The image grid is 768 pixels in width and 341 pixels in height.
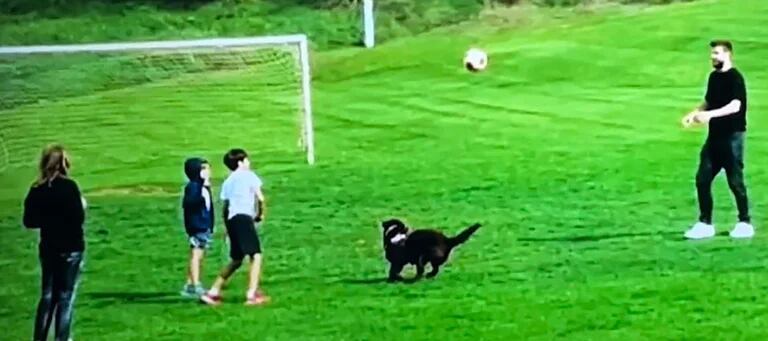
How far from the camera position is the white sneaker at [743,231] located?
6.16 meters

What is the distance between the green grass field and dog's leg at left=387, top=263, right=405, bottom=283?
0.11 feet

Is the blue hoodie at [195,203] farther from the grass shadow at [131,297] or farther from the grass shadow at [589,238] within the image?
the grass shadow at [589,238]

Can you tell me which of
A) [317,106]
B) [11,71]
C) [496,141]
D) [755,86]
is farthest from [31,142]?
[755,86]

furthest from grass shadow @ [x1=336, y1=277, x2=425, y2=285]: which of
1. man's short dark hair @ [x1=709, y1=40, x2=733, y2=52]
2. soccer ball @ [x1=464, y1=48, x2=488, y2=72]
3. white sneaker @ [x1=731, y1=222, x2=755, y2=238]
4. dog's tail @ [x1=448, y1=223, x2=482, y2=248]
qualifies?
man's short dark hair @ [x1=709, y1=40, x2=733, y2=52]

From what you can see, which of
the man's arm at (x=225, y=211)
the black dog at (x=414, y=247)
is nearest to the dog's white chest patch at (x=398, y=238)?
the black dog at (x=414, y=247)

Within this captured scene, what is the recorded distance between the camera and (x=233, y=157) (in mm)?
6070

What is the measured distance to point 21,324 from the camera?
6.04 meters

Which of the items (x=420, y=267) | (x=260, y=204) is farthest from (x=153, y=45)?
(x=420, y=267)

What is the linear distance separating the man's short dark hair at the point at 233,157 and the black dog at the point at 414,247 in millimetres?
354

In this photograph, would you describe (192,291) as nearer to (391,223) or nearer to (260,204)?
(260,204)

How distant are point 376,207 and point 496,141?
0.32 metres

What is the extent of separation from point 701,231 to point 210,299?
113 centimetres

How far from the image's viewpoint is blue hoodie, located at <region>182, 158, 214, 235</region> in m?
6.08

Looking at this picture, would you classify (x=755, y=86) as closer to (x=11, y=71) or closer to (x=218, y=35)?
(x=218, y=35)
